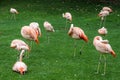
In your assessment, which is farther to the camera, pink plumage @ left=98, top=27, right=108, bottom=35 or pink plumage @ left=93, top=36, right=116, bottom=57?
pink plumage @ left=98, top=27, right=108, bottom=35

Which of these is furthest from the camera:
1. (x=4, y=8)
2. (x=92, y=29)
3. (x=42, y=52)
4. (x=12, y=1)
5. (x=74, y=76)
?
(x=12, y=1)

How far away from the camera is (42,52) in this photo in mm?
12727

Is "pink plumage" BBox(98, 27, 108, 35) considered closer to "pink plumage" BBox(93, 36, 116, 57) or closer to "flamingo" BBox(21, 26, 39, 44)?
"flamingo" BBox(21, 26, 39, 44)

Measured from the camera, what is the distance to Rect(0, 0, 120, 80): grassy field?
33.2 feet

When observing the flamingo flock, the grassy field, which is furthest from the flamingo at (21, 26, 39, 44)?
the grassy field

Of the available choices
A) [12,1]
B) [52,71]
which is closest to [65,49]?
[52,71]

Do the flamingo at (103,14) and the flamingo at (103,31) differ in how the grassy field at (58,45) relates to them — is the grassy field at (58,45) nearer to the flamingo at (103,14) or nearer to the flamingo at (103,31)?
the flamingo at (103,14)

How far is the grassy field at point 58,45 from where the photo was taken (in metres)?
10.1

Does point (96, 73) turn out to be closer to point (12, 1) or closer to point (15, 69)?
point (15, 69)

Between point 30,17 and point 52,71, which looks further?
point 30,17

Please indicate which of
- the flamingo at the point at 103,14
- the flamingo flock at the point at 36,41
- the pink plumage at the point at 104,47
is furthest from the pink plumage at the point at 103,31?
the pink plumage at the point at 104,47

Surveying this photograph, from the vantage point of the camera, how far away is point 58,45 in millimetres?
14078

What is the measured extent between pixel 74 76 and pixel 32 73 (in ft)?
3.79

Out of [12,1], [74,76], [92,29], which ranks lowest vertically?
[74,76]
